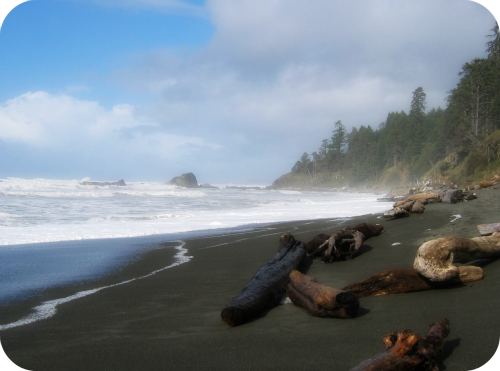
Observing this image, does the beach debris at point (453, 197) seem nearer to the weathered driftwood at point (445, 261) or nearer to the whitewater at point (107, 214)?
the whitewater at point (107, 214)

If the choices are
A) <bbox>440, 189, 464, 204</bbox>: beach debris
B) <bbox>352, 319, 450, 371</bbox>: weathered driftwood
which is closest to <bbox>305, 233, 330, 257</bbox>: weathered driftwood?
<bbox>352, 319, 450, 371</bbox>: weathered driftwood

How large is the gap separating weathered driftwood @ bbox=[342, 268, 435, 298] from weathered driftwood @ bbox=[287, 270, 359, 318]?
0.49 meters

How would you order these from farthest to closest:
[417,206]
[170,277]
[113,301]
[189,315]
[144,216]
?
[144,216] → [417,206] → [170,277] → [113,301] → [189,315]

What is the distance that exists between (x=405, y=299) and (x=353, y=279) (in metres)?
1.59

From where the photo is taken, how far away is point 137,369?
308 cm

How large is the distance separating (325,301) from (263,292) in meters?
0.88

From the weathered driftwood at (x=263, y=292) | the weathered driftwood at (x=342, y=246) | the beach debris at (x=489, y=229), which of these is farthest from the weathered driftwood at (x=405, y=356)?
the weathered driftwood at (x=342, y=246)

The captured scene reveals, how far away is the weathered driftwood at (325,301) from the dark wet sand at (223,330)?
0.29 feet

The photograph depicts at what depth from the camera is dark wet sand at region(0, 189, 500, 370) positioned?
305 centimetres

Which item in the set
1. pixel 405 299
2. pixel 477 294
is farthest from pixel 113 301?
pixel 477 294

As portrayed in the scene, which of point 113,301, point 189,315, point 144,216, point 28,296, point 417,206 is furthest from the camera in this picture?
point 144,216

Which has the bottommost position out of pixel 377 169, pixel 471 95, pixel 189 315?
pixel 189 315

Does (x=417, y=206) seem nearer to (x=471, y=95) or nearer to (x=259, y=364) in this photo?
(x=259, y=364)

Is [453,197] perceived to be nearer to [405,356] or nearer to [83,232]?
[405,356]
